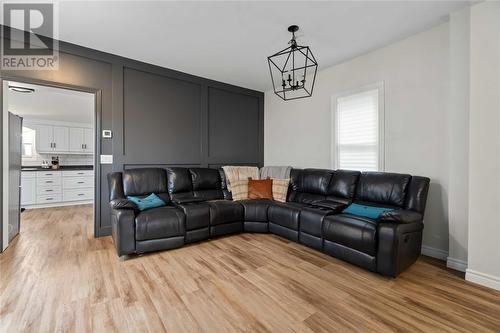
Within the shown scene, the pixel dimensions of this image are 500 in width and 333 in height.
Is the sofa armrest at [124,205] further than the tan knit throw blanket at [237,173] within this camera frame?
No

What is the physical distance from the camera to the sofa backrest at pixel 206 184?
3.89 meters

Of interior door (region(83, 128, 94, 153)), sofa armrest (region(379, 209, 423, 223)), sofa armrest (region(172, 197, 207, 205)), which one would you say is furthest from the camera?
interior door (region(83, 128, 94, 153))

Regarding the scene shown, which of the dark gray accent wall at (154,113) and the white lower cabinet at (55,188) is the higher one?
the dark gray accent wall at (154,113)

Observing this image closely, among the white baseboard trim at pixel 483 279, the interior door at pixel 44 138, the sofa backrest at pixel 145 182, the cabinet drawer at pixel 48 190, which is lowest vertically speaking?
the white baseboard trim at pixel 483 279

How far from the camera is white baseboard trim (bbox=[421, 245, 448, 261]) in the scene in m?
→ 2.65

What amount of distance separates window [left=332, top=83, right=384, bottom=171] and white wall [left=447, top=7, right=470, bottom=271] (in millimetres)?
829

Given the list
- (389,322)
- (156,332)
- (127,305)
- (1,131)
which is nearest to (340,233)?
(389,322)

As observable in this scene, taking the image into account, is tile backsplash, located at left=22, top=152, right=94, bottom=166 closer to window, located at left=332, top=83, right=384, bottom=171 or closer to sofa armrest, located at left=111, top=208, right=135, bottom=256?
sofa armrest, located at left=111, top=208, right=135, bottom=256

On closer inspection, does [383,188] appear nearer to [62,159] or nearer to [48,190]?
[48,190]

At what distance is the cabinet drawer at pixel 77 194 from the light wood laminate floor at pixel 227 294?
3519 mm

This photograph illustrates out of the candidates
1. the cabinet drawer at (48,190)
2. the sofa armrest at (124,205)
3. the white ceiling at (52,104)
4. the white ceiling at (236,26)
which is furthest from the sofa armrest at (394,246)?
the cabinet drawer at (48,190)

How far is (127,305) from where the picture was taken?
1792mm

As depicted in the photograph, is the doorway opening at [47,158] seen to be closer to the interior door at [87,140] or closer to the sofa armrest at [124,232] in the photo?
the interior door at [87,140]

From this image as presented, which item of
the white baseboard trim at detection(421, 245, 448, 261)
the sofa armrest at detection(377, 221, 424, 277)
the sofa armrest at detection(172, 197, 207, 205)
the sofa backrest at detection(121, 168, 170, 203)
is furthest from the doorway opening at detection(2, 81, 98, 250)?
the white baseboard trim at detection(421, 245, 448, 261)
